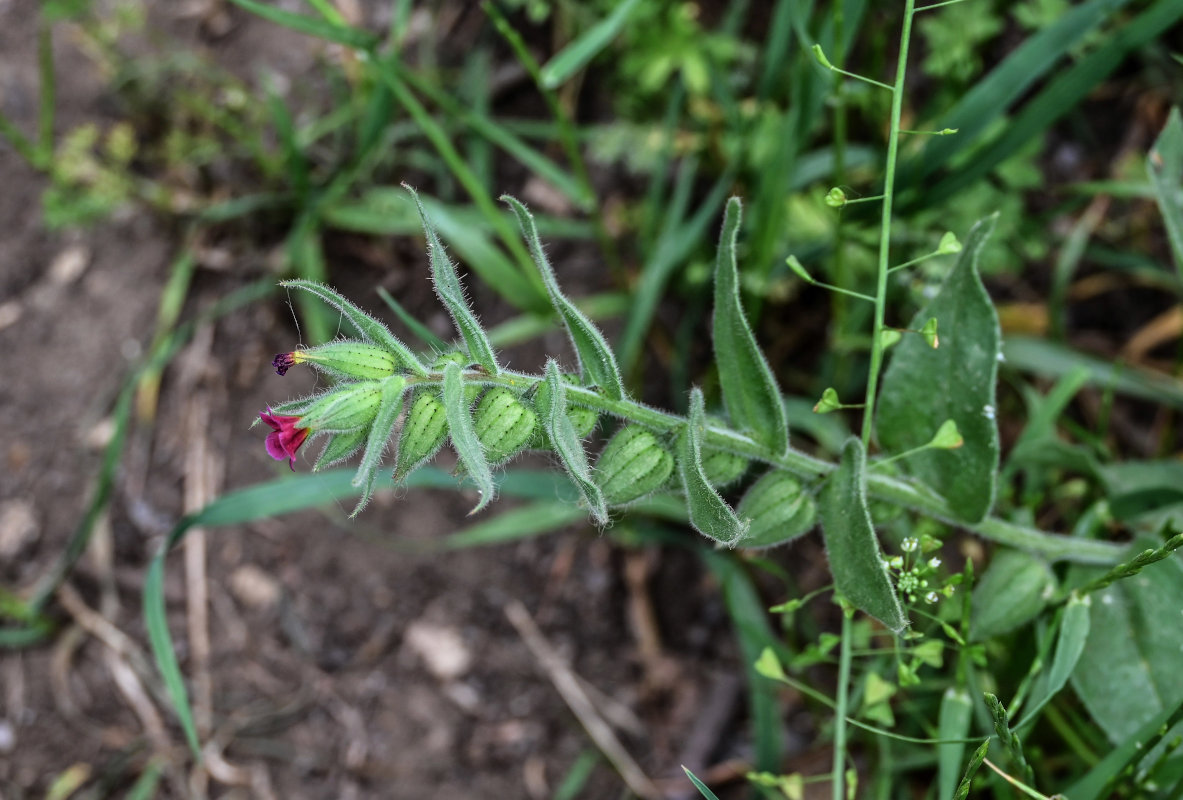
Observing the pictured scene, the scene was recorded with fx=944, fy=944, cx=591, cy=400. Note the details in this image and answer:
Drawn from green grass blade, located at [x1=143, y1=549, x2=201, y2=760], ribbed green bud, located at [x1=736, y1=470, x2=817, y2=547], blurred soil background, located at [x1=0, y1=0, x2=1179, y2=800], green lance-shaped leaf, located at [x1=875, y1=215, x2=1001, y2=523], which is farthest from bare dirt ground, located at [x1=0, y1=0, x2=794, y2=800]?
ribbed green bud, located at [x1=736, y1=470, x2=817, y2=547]

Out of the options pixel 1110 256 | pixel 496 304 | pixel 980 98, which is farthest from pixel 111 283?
pixel 1110 256

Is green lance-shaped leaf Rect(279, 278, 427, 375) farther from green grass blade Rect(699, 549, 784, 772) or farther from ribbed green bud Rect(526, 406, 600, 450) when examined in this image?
green grass blade Rect(699, 549, 784, 772)

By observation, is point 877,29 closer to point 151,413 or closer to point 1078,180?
point 1078,180

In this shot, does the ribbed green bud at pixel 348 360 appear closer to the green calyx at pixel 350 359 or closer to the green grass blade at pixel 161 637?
the green calyx at pixel 350 359

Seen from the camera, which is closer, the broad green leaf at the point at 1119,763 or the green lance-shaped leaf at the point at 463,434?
the green lance-shaped leaf at the point at 463,434

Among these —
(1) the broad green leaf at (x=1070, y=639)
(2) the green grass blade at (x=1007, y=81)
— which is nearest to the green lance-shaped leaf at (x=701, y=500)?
(1) the broad green leaf at (x=1070, y=639)

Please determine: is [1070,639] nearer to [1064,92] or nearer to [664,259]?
[1064,92]
